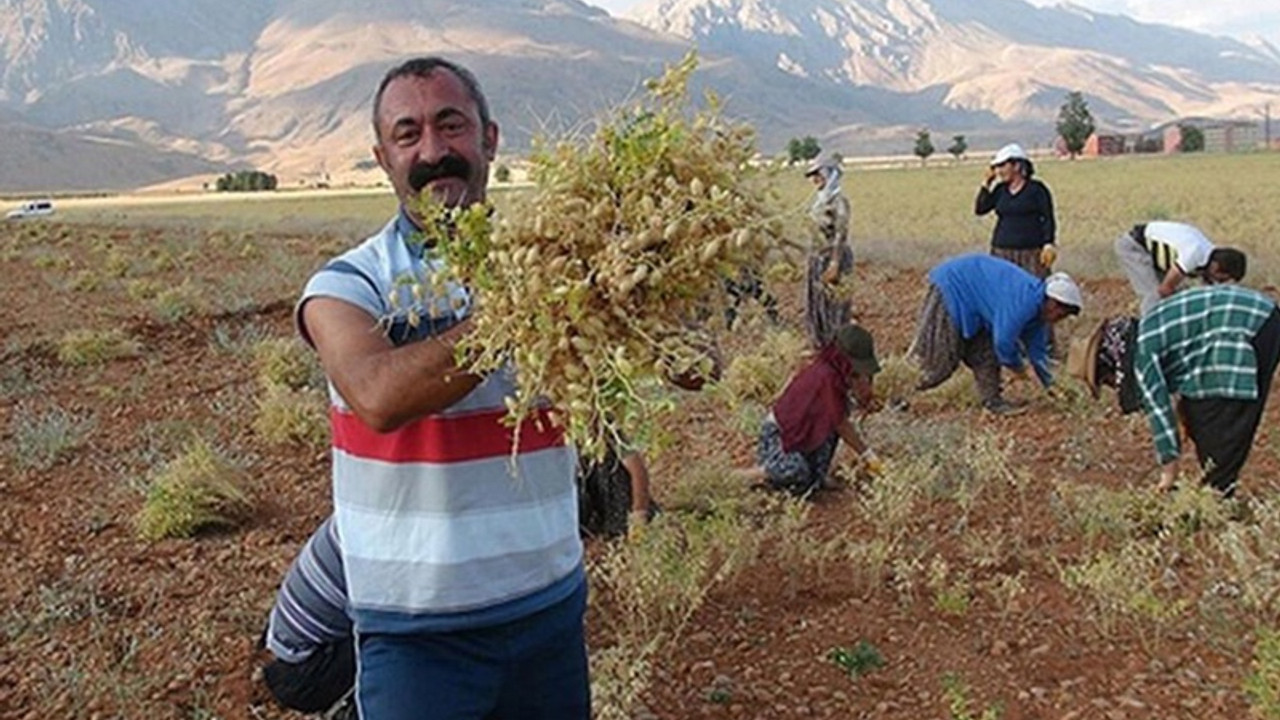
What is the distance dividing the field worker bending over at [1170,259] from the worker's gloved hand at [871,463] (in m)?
1.84

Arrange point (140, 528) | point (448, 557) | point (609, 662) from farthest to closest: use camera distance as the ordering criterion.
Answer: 1. point (140, 528)
2. point (609, 662)
3. point (448, 557)

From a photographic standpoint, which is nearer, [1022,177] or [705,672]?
[705,672]

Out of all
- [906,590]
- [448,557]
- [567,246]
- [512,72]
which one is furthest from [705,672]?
[512,72]

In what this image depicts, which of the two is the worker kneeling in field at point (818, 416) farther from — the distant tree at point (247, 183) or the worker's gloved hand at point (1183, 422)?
the distant tree at point (247, 183)

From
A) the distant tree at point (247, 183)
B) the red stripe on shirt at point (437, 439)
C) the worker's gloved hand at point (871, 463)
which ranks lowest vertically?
the distant tree at point (247, 183)

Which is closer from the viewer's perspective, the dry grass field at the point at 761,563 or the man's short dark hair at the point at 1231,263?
the dry grass field at the point at 761,563

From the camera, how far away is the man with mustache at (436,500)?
7.78 ft

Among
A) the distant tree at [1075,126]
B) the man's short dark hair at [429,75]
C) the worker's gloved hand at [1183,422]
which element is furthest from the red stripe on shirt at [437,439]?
the distant tree at [1075,126]

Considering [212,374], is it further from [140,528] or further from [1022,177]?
[1022,177]

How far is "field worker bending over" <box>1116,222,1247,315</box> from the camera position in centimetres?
662

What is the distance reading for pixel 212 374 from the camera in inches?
451

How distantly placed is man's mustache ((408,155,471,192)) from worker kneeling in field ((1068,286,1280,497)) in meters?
4.43

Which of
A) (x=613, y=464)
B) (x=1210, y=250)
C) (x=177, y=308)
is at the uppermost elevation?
(x=1210, y=250)

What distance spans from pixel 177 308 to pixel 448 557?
46.6ft
